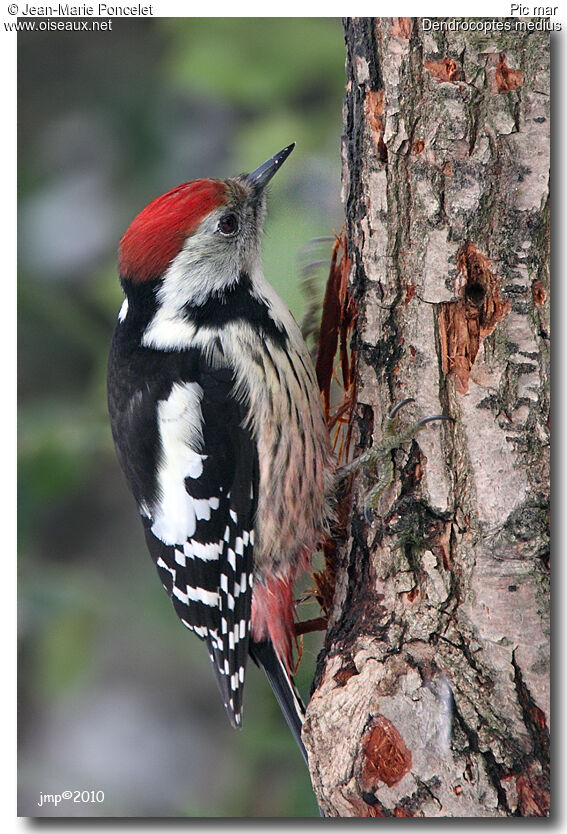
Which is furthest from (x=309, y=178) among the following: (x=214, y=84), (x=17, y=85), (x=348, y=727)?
(x=348, y=727)

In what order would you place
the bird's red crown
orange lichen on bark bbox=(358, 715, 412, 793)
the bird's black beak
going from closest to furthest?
orange lichen on bark bbox=(358, 715, 412, 793) < the bird's red crown < the bird's black beak

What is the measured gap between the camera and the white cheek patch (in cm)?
176

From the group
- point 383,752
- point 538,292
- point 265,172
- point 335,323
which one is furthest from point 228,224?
Result: point 383,752

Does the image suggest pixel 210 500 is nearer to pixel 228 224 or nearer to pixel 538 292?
pixel 228 224

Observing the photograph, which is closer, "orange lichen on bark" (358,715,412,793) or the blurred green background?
"orange lichen on bark" (358,715,412,793)

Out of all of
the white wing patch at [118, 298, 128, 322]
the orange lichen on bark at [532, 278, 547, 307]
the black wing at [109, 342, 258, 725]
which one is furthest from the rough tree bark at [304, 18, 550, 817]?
the white wing patch at [118, 298, 128, 322]

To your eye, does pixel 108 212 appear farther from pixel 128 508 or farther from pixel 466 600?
pixel 466 600

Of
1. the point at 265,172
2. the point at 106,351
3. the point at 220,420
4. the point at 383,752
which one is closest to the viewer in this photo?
the point at 383,752

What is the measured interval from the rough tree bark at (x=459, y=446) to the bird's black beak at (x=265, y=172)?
0.99 ft

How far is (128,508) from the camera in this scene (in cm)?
224

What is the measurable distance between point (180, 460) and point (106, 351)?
20.0 inches

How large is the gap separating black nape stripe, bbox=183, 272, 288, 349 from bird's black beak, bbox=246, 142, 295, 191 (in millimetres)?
242

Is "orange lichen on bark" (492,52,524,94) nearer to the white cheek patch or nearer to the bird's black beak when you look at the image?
the bird's black beak

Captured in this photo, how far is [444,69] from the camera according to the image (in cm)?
152
